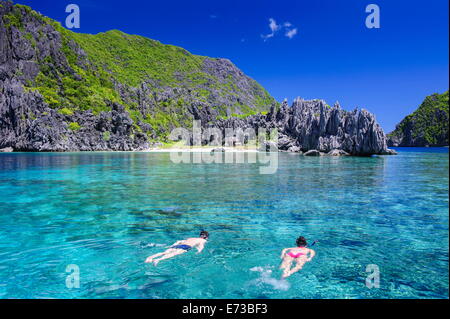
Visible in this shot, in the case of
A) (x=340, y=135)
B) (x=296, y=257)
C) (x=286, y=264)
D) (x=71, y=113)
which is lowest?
(x=286, y=264)

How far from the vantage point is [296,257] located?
1142cm

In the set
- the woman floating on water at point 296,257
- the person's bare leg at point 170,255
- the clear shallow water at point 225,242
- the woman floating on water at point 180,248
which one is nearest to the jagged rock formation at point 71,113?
the clear shallow water at point 225,242

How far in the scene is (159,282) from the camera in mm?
9867

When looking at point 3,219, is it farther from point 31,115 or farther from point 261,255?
point 31,115

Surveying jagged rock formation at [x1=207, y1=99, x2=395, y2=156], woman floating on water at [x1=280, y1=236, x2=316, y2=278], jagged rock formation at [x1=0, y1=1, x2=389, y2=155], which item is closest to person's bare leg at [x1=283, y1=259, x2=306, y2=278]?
woman floating on water at [x1=280, y1=236, x2=316, y2=278]

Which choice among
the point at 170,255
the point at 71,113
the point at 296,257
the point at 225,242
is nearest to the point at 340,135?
the point at 225,242

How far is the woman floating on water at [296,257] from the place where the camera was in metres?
10.6

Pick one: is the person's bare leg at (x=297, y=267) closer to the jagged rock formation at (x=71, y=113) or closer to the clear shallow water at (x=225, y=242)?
the clear shallow water at (x=225, y=242)

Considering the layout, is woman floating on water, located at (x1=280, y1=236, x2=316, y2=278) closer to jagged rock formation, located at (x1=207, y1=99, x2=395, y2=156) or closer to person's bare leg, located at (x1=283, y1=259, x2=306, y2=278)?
person's bare leg, located at (x1=283, y1=259, x2=306, y2=278)

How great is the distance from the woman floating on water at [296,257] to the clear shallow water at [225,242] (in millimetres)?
279

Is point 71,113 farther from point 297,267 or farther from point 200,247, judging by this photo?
point 297,267

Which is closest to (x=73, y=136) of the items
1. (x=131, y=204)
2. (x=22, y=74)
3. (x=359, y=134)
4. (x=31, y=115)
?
(x=31, y=115)

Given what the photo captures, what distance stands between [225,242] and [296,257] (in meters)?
3.77
